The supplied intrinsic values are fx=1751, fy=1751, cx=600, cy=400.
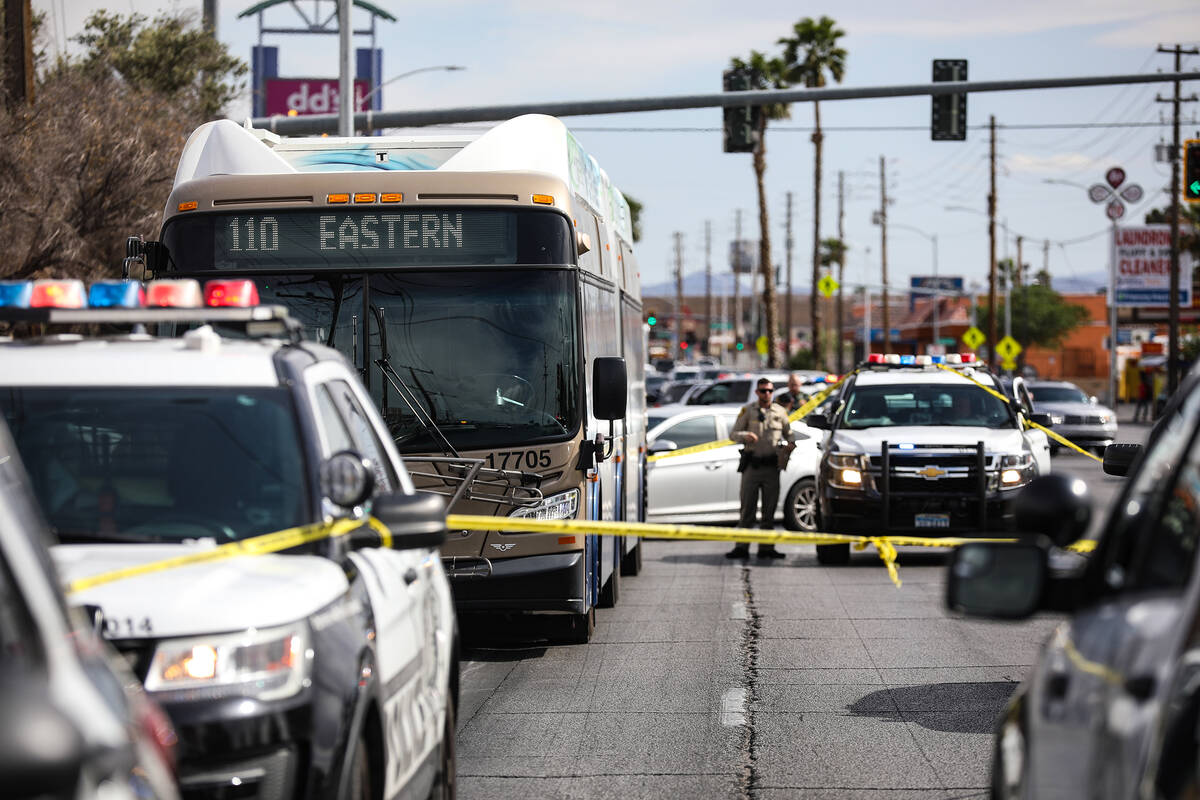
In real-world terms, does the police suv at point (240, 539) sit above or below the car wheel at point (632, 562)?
above

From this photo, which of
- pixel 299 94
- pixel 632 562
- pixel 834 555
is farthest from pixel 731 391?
pixel 299 94

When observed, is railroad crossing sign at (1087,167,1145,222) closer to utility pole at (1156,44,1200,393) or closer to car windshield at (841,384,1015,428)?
utility pole at (1156,44,1200,393)

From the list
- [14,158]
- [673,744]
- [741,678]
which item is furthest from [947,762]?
[14,158]

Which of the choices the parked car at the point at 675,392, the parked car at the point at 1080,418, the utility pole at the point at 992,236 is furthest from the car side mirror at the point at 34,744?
the utility pole at the point at 992,236

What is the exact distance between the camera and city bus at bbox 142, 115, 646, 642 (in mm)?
11141

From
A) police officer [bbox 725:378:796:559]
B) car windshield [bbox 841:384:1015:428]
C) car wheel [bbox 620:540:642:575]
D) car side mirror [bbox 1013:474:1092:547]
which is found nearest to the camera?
car side mirror [bbox 1013:474:1092:547]

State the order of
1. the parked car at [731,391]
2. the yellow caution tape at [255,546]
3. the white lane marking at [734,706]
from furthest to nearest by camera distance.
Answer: the parked car at [731,391] → the white lane marking at [734,706] → the yellow caution tape at [255,546]

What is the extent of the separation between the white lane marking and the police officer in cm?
831

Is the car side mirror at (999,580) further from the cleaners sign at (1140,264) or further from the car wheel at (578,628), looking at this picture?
the cleaners sign at (1140,264)

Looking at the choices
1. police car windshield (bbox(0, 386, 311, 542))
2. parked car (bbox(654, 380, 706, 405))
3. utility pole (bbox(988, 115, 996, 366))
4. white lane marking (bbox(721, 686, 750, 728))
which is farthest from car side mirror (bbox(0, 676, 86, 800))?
utility pole (bbox(988, 115, 996, 366))

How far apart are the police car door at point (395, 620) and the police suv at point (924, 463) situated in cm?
1127

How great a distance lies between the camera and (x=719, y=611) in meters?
14.1

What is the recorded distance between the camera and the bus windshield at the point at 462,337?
11156 mm

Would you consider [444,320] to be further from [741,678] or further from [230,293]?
[230,293]
